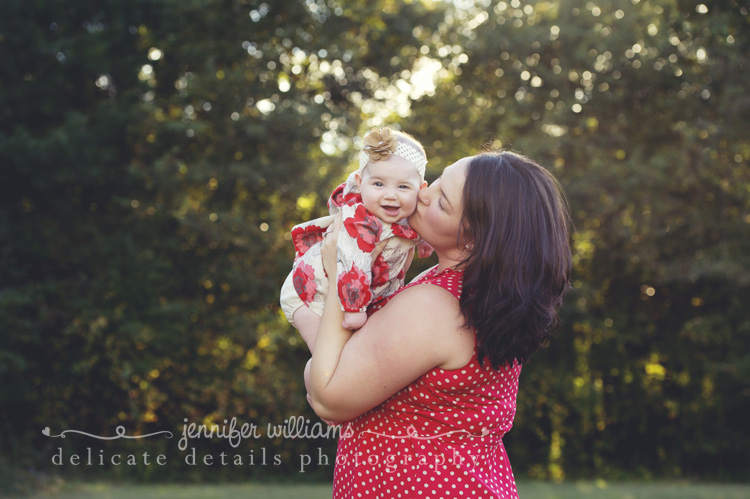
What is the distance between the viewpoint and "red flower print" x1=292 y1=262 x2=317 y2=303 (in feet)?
7.41

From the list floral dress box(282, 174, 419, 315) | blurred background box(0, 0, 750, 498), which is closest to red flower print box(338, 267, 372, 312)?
floral dress box(282, 174, 419, 315)

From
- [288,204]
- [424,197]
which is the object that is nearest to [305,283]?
[424,197]

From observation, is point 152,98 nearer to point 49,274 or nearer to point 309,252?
point 49,274

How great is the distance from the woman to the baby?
0.26m

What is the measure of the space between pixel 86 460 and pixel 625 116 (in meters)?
10.5

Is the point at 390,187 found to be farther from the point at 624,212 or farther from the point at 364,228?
the point at 624,212

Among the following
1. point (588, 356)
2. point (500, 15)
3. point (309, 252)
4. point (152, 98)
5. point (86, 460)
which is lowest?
point (86, 460)

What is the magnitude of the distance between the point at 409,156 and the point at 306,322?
2.16ft

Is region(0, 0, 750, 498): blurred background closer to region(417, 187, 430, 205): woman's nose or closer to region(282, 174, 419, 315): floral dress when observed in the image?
region(282, 174, 419, 315): floral dress

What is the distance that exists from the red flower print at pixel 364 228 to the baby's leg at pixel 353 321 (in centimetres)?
29

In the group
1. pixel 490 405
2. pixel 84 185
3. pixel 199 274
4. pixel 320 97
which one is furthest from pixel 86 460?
pixel 490 405

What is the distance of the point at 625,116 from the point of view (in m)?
12.5

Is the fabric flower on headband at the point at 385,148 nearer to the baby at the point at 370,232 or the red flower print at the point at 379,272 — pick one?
the baby at the point at 370,232

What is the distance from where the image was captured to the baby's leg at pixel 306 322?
206 cm
